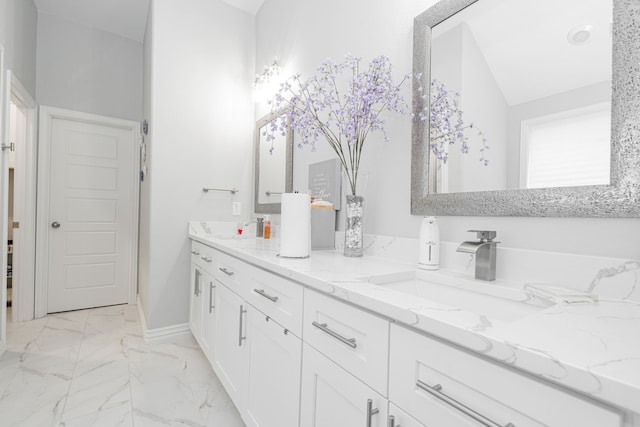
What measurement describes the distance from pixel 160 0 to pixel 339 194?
216cm

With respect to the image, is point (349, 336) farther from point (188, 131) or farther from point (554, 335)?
point (188, 131)

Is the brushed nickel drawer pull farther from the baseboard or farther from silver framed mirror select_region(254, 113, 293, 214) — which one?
the baseboard

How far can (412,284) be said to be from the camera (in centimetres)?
110

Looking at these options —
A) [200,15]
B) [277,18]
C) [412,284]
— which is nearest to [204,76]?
[200,15]

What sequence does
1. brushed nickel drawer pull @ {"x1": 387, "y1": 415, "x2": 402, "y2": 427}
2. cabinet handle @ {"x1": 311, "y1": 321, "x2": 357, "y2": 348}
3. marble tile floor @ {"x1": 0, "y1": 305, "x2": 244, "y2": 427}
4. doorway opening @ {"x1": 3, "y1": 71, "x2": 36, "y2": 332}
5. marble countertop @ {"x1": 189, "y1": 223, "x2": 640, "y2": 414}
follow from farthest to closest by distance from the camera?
1. doorway opening @ {"x1": 3, "y1": 71, "x2": 36, "y2": 332}
2. marble tile floor @ {"x1": 0, "y1": 305, "x2": 244, "y2": 427}
3. cabinet handle @ {"x1": 311, "y1": 321, "x2": 357, "y2": 348}
4. brushed nickel drawer pull @ {"x1": 387, "y1": 415, "x2": 402, "y2": 427}
5. marble countertop @ {"x1": 189, "y1": 223, "x2": 640, "y2": 414}

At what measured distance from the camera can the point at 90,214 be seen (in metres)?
3.27

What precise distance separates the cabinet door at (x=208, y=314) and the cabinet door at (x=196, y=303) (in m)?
0.08

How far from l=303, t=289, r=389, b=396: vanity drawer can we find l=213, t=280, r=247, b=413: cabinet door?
0.58 meters

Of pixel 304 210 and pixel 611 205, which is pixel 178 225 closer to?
pixel 304 210

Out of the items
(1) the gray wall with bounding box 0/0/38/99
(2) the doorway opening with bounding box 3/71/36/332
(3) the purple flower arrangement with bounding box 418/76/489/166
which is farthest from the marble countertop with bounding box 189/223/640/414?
(2) the doorway opening with bounding box 3/71/36/332

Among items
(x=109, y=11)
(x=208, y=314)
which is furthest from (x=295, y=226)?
(x=109, y=11)

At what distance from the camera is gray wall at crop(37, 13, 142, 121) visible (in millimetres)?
3027

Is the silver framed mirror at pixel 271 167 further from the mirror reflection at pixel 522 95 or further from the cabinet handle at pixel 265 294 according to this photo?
the mirror reflection at pixel 522 95

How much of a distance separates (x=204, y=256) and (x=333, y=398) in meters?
1.52
